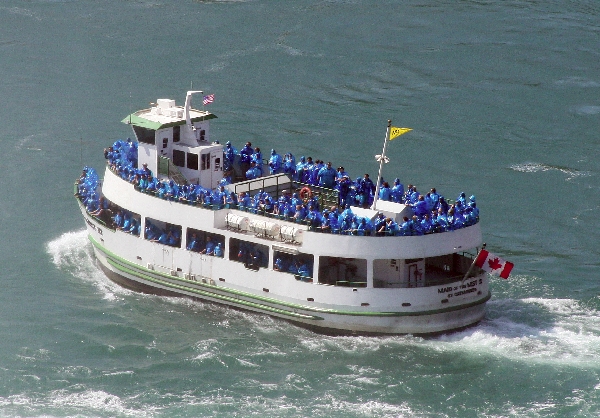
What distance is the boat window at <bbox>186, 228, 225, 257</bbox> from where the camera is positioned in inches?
1549

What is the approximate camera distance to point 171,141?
41562 mm

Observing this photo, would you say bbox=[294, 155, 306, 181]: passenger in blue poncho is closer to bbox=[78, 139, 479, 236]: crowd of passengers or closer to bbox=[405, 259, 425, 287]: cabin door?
bbox=[78, 139, 479, 236]: crowd of passengers

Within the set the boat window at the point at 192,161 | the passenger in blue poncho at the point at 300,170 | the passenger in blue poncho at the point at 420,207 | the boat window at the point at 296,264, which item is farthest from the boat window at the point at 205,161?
the passenger in blue poncho at the point at 420,207

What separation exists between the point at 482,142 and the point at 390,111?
5.41m

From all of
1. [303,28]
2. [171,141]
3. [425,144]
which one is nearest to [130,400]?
[171,141]

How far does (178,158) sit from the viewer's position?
1636 inches

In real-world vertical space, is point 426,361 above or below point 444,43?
below

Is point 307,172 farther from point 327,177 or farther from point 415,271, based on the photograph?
point 415,271

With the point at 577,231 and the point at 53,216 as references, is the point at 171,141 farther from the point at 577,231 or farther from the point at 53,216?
the point at 577,231

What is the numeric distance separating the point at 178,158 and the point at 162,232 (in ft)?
9.17

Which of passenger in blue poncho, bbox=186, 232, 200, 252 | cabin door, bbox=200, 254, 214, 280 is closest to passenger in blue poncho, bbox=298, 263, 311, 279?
cabin door, bbox=200, 254, 214, 280

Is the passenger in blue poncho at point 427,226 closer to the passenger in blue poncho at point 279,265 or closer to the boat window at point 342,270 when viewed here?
the boat window at point 342,270

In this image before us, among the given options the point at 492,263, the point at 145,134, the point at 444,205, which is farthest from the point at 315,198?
the point at 145,134

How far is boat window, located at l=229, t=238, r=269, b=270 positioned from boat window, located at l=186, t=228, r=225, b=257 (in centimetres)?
52
